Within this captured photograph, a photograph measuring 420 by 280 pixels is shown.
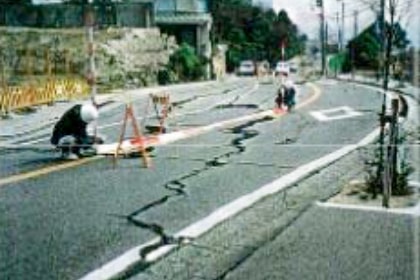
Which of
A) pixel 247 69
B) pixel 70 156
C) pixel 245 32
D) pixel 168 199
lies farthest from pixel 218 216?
pixel 245 32

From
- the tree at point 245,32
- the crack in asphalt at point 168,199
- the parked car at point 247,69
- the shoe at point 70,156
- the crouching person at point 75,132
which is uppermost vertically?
the tree at point 245,32

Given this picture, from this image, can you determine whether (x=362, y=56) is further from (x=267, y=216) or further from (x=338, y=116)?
(x=267, y=216)

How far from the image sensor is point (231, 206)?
10.0 metres

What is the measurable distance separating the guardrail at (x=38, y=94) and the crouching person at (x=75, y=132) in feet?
42.0

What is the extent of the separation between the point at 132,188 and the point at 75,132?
132 inches

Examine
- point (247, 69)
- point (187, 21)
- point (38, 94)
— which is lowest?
point (247, 69)

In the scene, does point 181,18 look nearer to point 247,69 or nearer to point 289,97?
point 247,69

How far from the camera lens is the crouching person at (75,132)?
14023mm

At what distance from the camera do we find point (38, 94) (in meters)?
30.9

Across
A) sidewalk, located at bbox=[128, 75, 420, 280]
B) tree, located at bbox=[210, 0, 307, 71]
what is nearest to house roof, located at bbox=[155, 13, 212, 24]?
tree, located at bbox=[210, 0, 307, 71]

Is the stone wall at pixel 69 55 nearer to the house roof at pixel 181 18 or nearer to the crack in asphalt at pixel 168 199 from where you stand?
the house roof at pixel 181 18

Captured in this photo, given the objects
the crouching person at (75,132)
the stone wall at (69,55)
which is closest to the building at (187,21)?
the stone wall at (69,55)

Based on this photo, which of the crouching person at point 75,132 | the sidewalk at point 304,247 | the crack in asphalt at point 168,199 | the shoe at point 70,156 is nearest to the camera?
the sidewalk at point 304,247

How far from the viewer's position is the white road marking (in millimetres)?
22938
